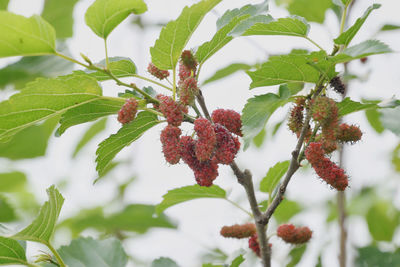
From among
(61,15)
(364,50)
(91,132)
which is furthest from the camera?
(91,132)

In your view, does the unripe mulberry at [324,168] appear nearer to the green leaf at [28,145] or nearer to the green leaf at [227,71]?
the green leaf at [227,71]

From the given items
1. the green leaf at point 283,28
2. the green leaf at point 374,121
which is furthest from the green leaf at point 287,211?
the green leaf at point 283,28

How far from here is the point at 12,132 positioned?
3.79ft

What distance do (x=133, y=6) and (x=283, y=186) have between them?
0.57 metres

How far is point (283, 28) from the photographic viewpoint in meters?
1.15

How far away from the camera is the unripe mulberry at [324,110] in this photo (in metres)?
1.12

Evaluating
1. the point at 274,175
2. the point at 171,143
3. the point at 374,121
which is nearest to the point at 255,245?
the point at 274,175

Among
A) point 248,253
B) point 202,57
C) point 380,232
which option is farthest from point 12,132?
point 380,232

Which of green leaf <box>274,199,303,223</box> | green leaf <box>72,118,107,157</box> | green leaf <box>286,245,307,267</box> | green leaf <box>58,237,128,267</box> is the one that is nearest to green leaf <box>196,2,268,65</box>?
green leaf <box>58,237,128,267</box>

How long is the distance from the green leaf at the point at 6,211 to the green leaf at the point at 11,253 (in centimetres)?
92

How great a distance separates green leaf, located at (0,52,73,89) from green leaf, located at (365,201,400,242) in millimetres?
1638

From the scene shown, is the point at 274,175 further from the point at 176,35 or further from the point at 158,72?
the point at 176,35

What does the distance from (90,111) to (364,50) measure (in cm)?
69

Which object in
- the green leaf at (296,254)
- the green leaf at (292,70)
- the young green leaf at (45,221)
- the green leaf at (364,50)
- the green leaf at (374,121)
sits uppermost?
the green leaf at (374,121)
